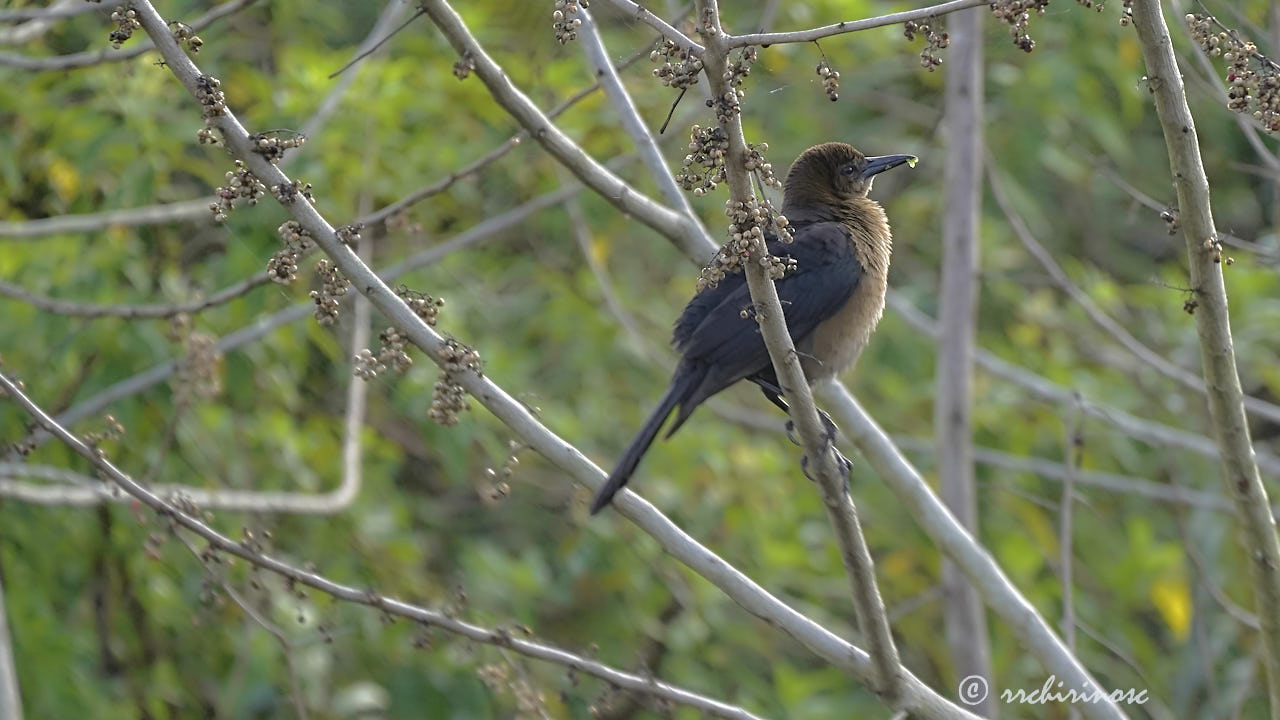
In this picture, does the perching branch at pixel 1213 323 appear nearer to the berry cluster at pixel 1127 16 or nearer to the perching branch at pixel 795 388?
the berry cluster at pixel 1127 16

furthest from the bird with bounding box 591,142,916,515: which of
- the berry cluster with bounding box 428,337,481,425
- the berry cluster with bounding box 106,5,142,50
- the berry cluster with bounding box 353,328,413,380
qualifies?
the berry cluster with bounding box 106,5,142,50

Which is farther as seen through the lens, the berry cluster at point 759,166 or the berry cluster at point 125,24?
the berry cluster at point 125,24

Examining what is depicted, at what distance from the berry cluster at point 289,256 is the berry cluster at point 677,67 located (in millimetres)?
715

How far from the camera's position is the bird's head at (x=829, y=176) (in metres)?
4.65

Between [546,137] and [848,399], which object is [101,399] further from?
[848,399]

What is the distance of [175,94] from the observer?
5.20m

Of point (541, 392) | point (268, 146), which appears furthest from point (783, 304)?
point (541, 392)

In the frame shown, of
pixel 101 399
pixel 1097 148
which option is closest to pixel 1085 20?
pixel 1097 148

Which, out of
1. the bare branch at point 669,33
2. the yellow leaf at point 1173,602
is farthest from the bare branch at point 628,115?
the yellow leaf at point 1173,602

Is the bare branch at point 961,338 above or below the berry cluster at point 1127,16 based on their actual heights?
above

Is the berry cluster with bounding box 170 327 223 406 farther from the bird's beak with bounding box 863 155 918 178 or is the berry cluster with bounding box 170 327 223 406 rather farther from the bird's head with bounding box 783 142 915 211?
the bird's beak with bounding box 863 155 918 178

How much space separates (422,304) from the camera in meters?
2.63

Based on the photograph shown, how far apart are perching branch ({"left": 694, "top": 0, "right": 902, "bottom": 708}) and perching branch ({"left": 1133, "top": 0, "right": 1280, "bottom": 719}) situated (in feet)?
2.68

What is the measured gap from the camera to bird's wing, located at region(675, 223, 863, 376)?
3.87 m
